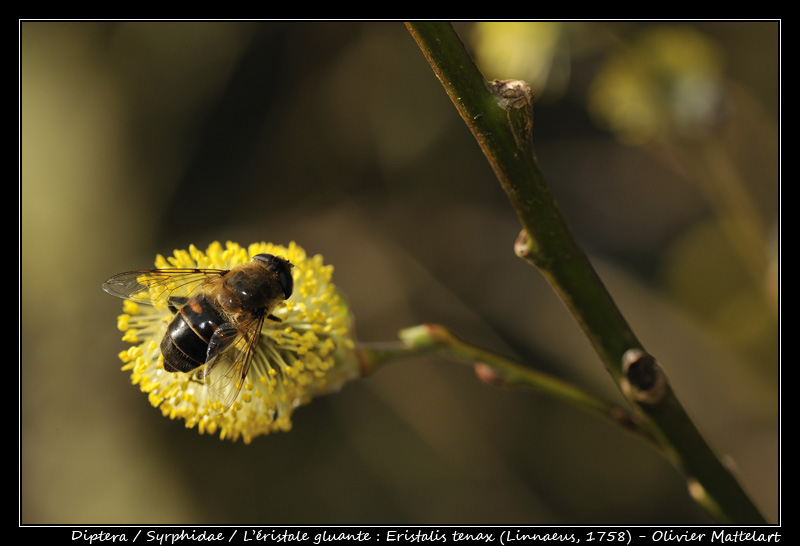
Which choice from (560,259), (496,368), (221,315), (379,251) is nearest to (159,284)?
(221,315)

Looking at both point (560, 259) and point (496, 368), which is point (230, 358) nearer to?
point (496, 368)

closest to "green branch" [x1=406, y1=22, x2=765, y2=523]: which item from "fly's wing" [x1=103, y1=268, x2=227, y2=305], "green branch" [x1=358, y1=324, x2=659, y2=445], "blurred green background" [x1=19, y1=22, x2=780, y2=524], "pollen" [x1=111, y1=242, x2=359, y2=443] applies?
"green branch" [x1=358, y1=324, x2=659, y2=445]

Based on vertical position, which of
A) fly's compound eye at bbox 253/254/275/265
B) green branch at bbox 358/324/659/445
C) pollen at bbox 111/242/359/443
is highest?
fly's compound eye at bbox 253/254/275/265

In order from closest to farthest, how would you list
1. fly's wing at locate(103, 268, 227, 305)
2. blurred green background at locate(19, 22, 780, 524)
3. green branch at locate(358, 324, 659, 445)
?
green branch at locate(358, 324, 659, 445)
fly's wing at locate(103, 268, 227, 305)
blurred green background at locate(19, 22, 780, 524)

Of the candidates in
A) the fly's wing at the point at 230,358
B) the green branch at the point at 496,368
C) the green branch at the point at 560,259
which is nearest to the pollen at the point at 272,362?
the fly's wing at the point at 230,358

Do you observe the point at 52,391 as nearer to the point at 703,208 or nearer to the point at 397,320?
the point at 397,320

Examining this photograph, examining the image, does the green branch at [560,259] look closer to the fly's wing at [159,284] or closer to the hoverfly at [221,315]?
the hoverfly at [221,315]

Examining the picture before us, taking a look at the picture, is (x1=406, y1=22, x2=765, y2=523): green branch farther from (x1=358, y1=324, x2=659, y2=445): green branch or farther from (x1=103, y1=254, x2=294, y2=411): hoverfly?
(x1=103, y1=254, x2=294, y2=411): hoverfly
